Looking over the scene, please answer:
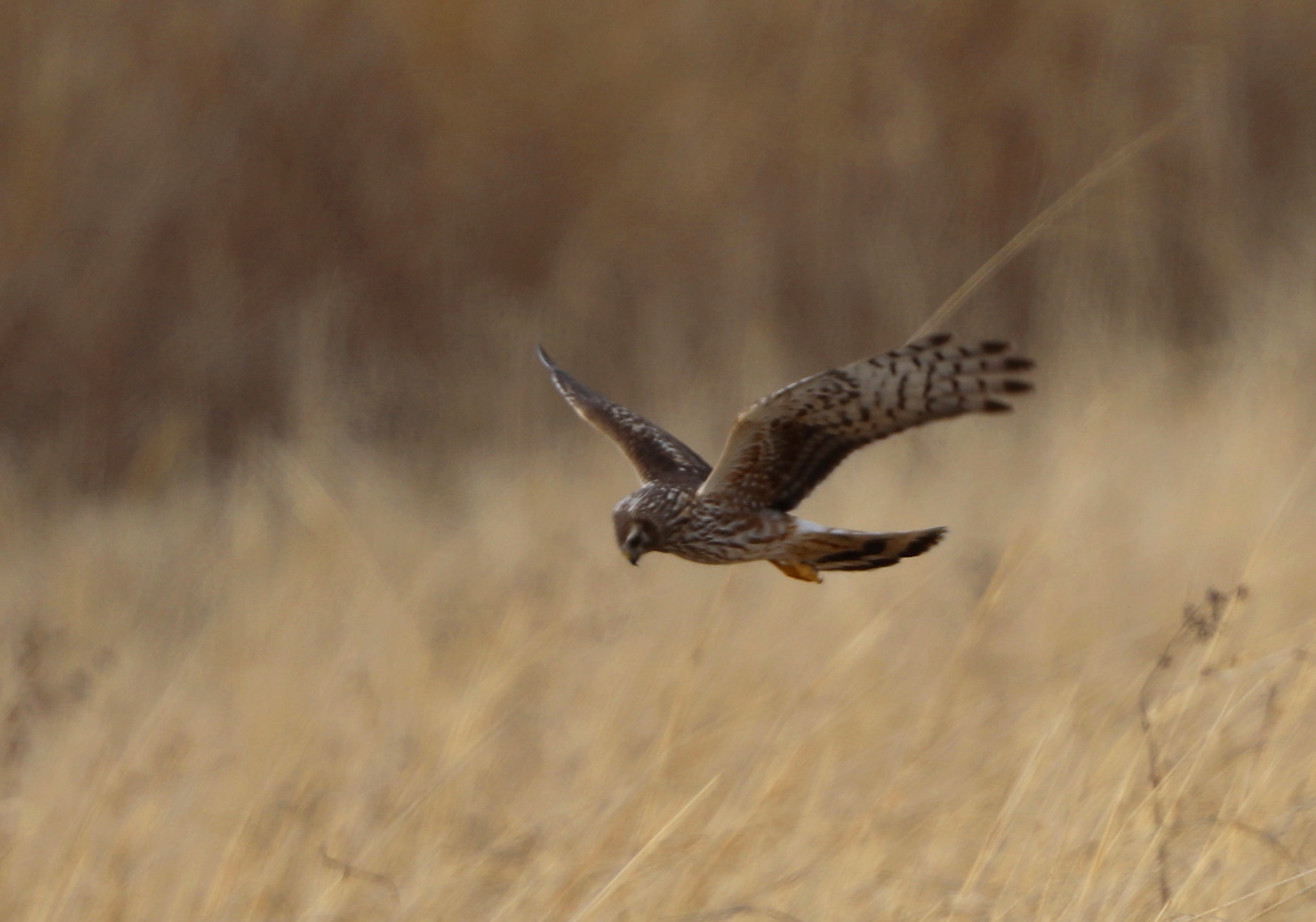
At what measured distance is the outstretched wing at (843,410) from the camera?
213 centimetres

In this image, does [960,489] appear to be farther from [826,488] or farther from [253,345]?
[253,345]

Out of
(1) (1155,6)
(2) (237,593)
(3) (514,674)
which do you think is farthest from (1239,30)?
(3) (514,674)

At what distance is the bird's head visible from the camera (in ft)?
7.50

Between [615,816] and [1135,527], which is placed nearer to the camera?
[615,816]

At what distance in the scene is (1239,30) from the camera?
10.2 m

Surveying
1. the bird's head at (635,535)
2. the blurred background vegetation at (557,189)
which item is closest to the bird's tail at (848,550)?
the bird's head at (635,535)

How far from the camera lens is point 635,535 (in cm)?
230

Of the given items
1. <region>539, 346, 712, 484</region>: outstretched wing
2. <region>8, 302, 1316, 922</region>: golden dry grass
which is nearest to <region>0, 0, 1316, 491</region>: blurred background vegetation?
<region>8, 302, 1316, 922</region>: golden dry grass

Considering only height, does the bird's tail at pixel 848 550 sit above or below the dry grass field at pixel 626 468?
below

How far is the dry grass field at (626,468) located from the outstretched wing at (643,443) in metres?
0.29

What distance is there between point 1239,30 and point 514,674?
28.7 feet

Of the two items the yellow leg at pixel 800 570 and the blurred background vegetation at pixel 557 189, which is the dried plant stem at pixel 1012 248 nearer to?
the yellow leg at pixel 800 570

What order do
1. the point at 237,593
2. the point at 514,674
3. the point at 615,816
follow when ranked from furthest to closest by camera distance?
the point at 237,593 < the point at 514,674 < the point at 615,816


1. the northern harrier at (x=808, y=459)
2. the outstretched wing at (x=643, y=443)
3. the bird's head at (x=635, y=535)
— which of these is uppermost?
the outstretched wing at (x=643, y=443)
